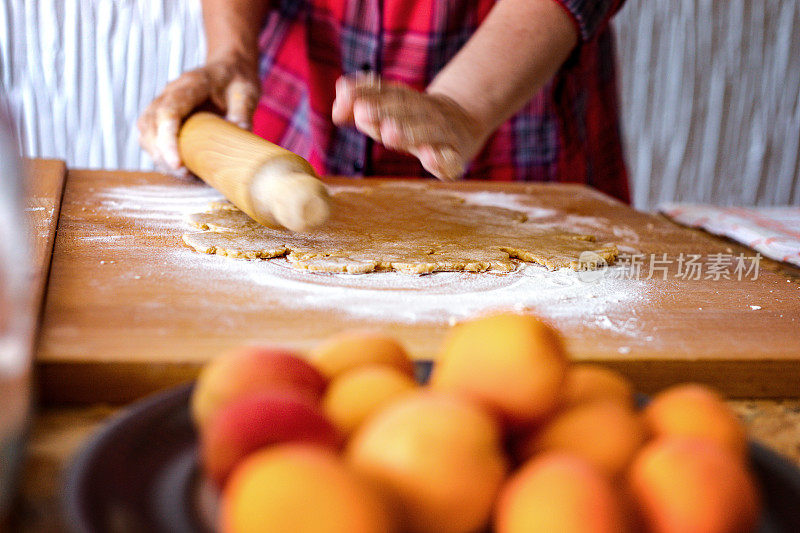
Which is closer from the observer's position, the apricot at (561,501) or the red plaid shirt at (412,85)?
the apricot at (561,501)

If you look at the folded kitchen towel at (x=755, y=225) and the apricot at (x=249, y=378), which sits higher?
the apricot at (x=249, y=378)

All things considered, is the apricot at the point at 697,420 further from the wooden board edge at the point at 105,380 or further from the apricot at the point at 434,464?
the wooden board edge at the point at 105,380

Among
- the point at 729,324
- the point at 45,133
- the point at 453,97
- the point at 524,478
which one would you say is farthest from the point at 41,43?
the point at 524,478

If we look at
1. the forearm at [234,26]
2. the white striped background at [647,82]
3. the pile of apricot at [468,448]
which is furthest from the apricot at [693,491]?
the white striped background at [647,82]

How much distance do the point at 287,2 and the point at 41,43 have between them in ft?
4.71

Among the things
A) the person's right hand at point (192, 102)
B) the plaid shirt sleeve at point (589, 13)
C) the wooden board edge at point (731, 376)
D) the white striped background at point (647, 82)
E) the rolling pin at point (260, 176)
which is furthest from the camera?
the white striped background at point (647, 82)

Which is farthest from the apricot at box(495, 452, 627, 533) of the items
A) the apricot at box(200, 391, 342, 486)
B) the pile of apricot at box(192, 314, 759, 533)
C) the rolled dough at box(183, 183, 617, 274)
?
the rolled dough at box(183, 183, 617, 274)

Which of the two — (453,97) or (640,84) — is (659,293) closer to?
(453,97)

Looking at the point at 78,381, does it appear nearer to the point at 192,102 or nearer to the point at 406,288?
the point at 406,288

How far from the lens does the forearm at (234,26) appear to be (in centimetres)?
197

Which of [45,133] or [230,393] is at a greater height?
[230,393]

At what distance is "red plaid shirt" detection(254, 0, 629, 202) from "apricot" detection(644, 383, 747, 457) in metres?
1.29

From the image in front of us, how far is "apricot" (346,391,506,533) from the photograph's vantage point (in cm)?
41

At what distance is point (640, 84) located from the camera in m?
3.50
